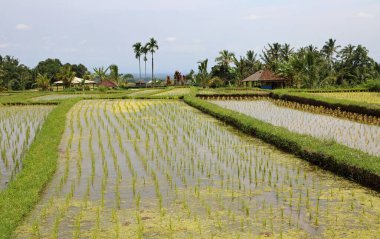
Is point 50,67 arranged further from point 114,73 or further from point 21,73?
point 114,73

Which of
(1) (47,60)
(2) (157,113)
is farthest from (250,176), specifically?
(1) (47,60)

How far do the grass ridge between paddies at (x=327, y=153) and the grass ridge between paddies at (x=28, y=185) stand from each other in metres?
4.23

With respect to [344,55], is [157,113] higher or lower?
lower

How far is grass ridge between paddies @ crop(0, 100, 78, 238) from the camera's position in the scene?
4.77 m

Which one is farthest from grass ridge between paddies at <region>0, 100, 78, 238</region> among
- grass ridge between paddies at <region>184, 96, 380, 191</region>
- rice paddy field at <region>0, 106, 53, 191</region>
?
grass ridge between paddies at <region>184, 96, 380, 191</region>

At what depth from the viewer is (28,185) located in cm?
601

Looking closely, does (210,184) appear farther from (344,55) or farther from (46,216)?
(344,55)

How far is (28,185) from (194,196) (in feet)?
7.12

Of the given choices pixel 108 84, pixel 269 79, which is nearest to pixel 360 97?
pixel 269 79

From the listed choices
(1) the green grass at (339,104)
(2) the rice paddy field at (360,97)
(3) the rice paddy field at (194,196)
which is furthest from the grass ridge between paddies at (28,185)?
(2) the rice paddy field at (360,97)

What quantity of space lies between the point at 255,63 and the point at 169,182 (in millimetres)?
36588

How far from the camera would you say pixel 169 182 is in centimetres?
662

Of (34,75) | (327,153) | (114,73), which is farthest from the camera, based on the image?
(34,75)

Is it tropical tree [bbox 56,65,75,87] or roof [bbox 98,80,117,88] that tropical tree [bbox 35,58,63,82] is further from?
roof [bbox 98,80,117,88]
